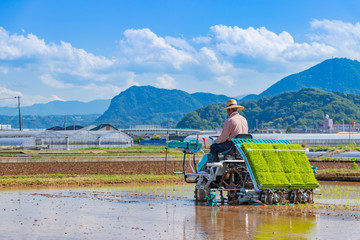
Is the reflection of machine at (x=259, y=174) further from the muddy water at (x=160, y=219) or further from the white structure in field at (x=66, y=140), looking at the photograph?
the white structure in field at (x=66, y=140)

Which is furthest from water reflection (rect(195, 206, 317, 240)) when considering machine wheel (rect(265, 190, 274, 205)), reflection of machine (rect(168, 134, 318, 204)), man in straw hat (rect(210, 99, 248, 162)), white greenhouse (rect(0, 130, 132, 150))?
white greenhouse (rect(0, 130, 132, 150))

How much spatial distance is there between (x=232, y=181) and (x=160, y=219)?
3.36 m

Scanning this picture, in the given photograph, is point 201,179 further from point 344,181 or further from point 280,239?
point 344,181

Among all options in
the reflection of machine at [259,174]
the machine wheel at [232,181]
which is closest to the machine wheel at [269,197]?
the reflection of machine at [259,174]

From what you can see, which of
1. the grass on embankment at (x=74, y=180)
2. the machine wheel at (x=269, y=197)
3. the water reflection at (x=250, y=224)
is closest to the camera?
the water reflection at (x=250, y=224)

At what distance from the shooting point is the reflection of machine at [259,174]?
13.9 m

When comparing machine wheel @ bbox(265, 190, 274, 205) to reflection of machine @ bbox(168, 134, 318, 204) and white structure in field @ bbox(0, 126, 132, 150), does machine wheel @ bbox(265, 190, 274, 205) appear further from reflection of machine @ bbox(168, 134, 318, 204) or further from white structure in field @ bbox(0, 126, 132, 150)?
white structure in field @ bbox(0, 126, 132, 150)

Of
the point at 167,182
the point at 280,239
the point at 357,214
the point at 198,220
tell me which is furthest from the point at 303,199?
the point at 167,182

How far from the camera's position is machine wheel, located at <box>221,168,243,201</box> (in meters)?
14.6

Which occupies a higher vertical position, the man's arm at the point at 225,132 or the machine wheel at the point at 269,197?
the man's arm at the point at 225,132

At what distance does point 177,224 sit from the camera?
11156 mm

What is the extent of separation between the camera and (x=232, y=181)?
14.6 meters

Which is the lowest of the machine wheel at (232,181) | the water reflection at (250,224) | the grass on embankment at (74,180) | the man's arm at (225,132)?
the water reflection at (250,224)

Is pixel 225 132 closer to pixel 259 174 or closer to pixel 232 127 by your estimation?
pixel 232 127
